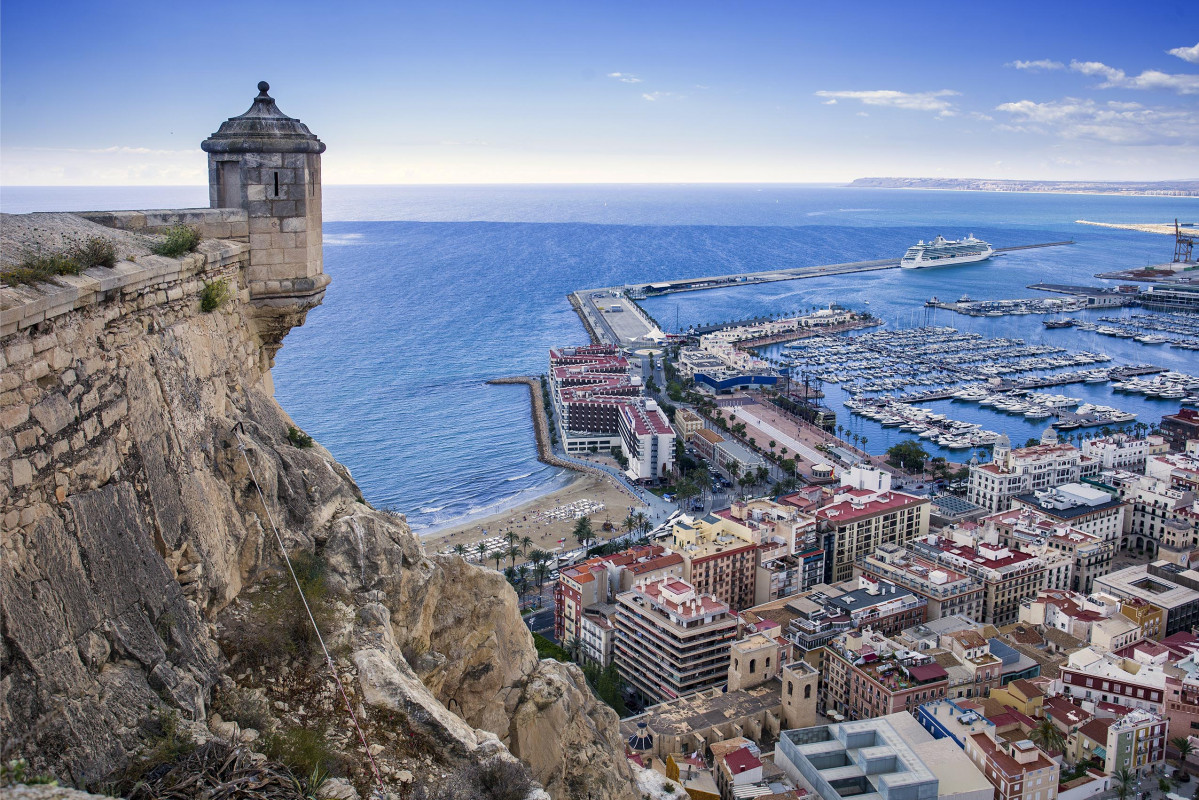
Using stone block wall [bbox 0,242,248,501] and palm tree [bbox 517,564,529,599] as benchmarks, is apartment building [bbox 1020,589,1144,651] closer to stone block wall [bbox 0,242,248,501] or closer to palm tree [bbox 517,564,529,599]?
palm tree [bbox 517,564,529,599]

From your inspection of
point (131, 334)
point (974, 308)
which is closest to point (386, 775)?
point (131, 334)


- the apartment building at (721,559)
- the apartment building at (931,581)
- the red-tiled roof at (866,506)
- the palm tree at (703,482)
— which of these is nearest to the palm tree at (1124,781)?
the apartment building at (931,581)

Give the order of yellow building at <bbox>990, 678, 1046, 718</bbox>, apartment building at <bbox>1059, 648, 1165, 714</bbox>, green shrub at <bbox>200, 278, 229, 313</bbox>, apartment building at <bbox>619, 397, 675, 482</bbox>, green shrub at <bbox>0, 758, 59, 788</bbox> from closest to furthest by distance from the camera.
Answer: green shrub at <bbox>0, 758, 59, 788</bbox>, green shrub at <bbox>200, 278, 229, 313</bbox>, yellow building at <bbox>990, 678, 1046, 718</bbox>, apartment building at <bbox>1059, 648, 1165, 714</bbox>, apartment building at <bbox>619, 397, 675, 482</bbox>

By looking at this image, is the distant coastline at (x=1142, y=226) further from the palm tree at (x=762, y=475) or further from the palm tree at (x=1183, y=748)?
the palm tree at (x=1183, y=748)

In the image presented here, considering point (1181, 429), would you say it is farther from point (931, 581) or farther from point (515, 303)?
point (515, 303)

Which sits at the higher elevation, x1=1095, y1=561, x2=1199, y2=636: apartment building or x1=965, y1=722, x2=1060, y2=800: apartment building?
x1=1095, y1=561, x2=1199, y2=636: apartment building

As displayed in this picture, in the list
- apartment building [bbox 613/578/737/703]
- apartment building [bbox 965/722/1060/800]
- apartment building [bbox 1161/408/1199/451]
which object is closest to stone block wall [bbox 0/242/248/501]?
apartment building [bbox 965/722/1060/800]
